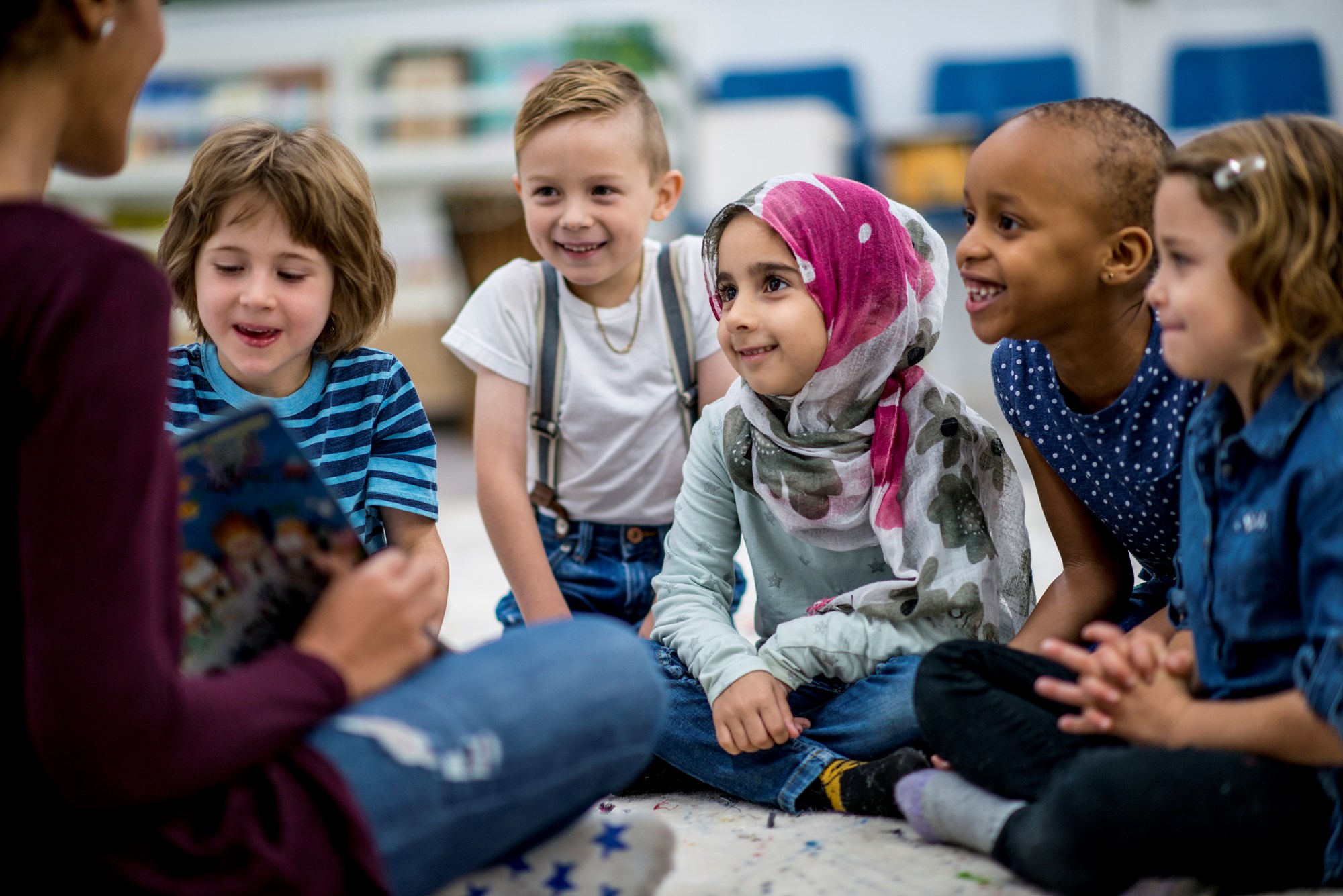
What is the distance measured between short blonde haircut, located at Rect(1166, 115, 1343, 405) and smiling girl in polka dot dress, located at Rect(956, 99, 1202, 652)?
0.22 meters

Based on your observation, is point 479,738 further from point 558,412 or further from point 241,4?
point 241,4

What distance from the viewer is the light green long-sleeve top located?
1165 mm

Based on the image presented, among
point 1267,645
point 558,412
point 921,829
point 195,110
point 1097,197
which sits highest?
point 195,110

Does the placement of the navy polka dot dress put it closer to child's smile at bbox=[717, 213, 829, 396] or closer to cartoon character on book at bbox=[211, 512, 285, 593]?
child's smile at bbox=[717, 213, 829, 396]

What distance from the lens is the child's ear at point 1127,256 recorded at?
1.09 meters

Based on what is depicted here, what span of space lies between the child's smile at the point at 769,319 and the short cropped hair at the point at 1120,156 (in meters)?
0.27

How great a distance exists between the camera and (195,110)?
466cm

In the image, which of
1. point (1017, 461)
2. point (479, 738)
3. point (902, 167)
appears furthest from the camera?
point (902, 167)

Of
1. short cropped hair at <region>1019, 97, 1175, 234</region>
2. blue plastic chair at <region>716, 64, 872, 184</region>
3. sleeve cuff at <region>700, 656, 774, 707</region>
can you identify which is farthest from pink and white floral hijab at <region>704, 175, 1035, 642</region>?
blue plastic chair at <region>716, 64, 872, 184</region>

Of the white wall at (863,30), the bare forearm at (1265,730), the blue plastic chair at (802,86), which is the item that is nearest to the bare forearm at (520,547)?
the bare forearm at (1265,730)

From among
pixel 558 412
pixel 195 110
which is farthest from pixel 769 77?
pixel 558 412

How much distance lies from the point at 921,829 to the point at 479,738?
46 cm

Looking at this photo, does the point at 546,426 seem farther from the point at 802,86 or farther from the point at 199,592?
the point at 802,86

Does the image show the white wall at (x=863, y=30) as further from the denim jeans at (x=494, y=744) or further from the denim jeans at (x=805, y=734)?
the denim jeans at (x=494, y=744)
